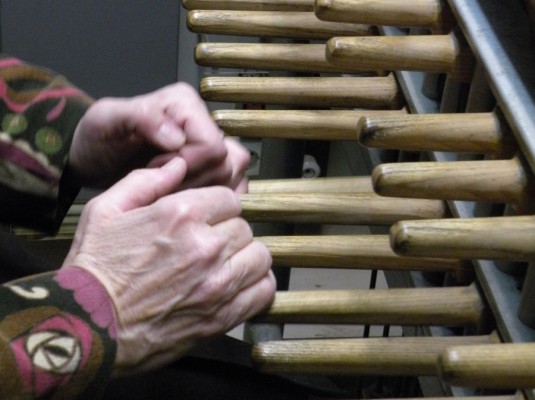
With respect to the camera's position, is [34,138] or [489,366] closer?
[489,366]

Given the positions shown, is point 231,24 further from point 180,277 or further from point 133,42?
point 133,42

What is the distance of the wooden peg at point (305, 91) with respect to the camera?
716 millimetres

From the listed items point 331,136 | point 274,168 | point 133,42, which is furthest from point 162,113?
point 133,42

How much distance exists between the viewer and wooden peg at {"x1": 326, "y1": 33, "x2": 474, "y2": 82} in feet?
1.99

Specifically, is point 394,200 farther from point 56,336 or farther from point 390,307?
point 56,336

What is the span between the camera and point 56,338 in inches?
21.2

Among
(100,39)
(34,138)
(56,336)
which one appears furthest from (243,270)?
(100,39)

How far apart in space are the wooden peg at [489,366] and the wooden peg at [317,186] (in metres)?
0.23

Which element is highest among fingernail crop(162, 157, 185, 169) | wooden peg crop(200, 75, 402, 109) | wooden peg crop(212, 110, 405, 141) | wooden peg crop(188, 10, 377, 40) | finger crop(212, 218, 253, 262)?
wooden peg crop(188, 10, 377, 40)

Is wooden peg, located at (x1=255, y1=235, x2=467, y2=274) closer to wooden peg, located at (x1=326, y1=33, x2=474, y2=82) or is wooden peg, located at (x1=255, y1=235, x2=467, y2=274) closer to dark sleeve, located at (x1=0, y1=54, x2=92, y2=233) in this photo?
wooden peg, located at (x1=326, y1=33, x2=474, y2=82)

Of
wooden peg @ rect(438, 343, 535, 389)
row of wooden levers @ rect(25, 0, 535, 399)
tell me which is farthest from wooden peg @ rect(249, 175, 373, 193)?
wooden peg @ rect(438, 343, 535, 389)

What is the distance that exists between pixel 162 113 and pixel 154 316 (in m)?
0.18

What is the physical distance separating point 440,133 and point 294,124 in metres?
0.17

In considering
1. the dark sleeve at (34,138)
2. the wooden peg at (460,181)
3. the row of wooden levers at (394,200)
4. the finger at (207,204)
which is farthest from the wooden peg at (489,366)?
the dark sleeve at (34,138)
